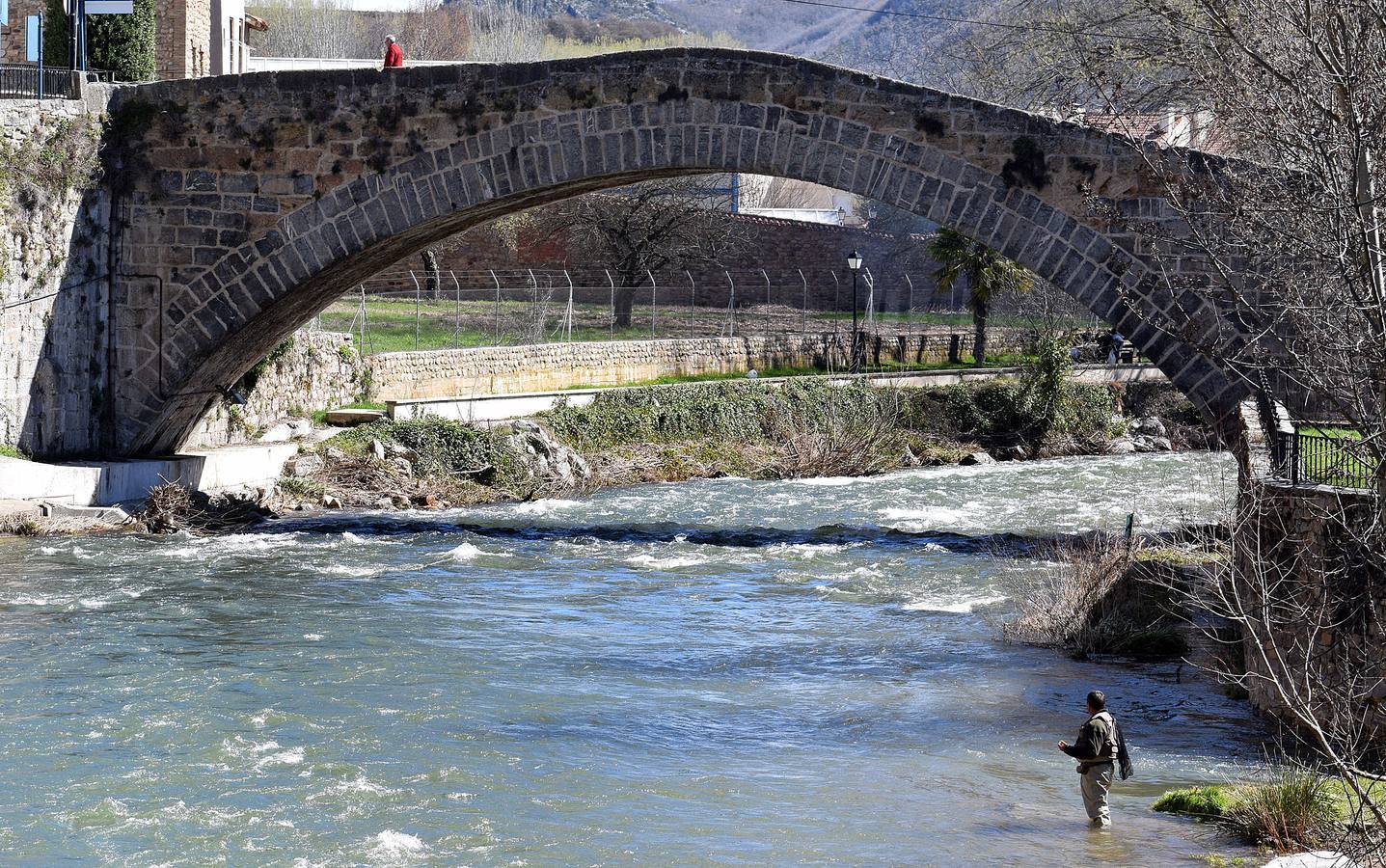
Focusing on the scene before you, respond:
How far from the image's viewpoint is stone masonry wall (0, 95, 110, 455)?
19094 mm

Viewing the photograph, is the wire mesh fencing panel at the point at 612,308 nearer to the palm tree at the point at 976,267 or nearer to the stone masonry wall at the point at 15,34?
the palm tree at the point at 976,267

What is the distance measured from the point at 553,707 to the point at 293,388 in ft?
47.1

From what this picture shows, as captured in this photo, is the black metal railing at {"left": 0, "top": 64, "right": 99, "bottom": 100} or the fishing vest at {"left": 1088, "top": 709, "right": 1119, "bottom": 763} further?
the black metal railing at {"left": 0, "top": 64, "right": 99, "bottom": 100}

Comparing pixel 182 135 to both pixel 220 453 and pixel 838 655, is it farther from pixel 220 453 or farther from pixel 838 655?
pixel 838 655

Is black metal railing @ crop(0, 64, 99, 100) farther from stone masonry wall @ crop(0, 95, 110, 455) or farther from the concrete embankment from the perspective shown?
the concrete embankment

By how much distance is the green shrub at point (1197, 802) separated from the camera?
404 inches

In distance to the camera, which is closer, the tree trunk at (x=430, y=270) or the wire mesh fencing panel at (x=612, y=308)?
the wire mesh fencing panel at (x=612, y=308)

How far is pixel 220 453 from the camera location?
22188mm

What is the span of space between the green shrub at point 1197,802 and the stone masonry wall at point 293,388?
15770mm

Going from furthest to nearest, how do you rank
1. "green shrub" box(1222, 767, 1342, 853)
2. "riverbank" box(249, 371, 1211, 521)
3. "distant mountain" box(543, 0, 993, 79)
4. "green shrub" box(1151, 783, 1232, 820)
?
"distant mountain" box(543, 0, 993, 79), "riverbank" box(249, 371, 1211, 521), "green shrub" box(1151, 783, 1232, 820), "green shrub" box(1222, 767, 1342, 853)

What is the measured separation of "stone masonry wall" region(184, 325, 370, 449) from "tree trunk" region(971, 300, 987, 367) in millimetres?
19072

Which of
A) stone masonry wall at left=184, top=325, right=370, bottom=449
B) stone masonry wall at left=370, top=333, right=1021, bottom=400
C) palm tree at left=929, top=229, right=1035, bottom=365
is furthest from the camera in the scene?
palm tree at left=929, top=229, right=1035, bottom=365

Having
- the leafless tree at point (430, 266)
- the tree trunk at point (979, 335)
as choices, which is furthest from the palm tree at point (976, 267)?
the leafless tree at point (430, 266)

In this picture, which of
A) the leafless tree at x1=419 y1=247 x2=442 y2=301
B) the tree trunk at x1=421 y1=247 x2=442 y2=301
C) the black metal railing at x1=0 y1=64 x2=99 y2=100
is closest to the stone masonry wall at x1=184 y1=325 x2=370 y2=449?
the black metal railing at x1=0 y1=64 x2=99 y2=100
